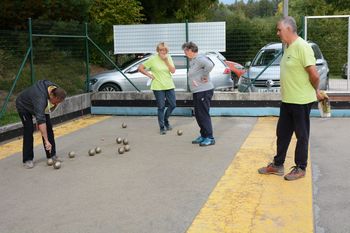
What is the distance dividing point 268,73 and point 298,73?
21.0 feet

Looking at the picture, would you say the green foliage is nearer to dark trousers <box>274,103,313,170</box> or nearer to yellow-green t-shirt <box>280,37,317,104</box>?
dark trousers <box>274,103,313,170</box>

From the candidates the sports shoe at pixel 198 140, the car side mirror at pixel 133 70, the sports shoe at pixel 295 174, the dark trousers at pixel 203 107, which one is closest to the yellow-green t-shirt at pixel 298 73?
the sports shoe at pixel 295 174

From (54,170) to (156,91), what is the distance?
3.32m

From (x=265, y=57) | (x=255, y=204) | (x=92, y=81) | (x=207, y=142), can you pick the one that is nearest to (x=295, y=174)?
(x=255, y=204)

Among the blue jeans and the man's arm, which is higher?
the man's arm

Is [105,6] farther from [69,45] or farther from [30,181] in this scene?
[30,181]

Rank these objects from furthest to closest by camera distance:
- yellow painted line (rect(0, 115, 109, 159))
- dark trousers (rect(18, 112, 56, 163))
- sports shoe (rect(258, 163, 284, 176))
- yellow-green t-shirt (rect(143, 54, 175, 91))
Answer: yellow-green t-shirt (rect(143, 54, 175, 91)), yellow painted line (rect(0, 115, 109, 159)), dark trousers (rect(18, 112, 56, 163)), sports shoe (rect(258, 163, 284, 176))

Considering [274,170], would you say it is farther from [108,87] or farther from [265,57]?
[108,87]

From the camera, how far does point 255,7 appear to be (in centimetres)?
12219

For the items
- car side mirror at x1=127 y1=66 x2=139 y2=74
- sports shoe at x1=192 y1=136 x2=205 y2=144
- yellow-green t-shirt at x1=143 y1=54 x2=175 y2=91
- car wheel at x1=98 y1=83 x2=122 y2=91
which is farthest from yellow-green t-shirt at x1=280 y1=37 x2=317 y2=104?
car wheel at x1=98 y1=83 x2=122 y2=91

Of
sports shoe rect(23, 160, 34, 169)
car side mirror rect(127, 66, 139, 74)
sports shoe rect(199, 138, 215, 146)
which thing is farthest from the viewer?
car side mirror rect(127, 66, 139, 74)

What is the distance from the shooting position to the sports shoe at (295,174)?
6.29 m

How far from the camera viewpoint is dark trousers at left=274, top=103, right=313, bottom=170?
614cm

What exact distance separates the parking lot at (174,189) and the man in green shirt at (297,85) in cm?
50
